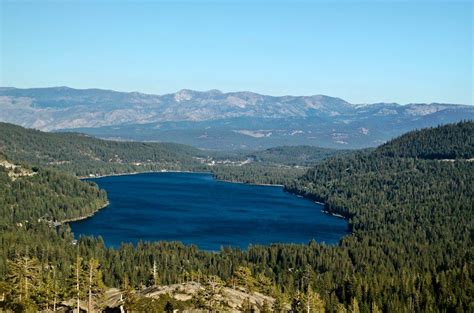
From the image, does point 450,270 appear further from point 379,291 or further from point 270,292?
point 270,292

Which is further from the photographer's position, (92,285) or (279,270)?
(279,270)

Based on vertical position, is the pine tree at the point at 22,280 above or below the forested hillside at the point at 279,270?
above

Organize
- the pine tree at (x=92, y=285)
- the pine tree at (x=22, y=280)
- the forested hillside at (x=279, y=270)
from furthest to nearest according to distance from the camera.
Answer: the forested hillside at (x=279, y=270), the pine tree at (x=22, y=280), the pine tree at (x=92, y=285)

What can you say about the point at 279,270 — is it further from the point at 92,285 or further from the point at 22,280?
the point at 22,280

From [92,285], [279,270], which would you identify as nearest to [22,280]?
[92,285]

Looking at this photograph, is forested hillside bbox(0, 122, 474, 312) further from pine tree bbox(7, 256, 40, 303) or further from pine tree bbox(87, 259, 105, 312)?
pine tree bbox(87, 259, 105, 312)

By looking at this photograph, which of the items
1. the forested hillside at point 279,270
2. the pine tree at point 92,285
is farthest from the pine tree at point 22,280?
the pine tree at point 92,285

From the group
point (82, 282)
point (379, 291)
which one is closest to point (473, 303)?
point (379, 291)

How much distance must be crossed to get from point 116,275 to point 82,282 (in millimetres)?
49261

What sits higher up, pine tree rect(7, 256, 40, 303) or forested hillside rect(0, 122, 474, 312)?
pine tree rect(7, 256, 40, 303)

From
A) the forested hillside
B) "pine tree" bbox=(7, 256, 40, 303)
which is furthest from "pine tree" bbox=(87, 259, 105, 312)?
"pine tree" bbox=(7, 256, 40, 303)

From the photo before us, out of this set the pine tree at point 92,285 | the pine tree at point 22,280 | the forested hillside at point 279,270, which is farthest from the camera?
the forested hillside at point 279,270

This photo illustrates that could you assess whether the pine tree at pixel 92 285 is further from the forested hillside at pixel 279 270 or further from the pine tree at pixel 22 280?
the pine tree at pixel 22 280

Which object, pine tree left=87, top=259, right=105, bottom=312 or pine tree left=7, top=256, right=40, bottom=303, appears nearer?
pine tree left=87, top=259, right=105, bottom=312
